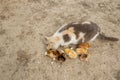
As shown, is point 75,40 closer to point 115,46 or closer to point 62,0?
point 115,46

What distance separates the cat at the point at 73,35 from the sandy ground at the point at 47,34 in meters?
0.19

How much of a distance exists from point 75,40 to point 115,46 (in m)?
0.56

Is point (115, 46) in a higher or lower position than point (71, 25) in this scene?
lower

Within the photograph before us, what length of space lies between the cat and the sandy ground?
0.19 meters

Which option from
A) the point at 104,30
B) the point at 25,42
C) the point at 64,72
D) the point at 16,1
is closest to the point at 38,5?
the point at 16,1

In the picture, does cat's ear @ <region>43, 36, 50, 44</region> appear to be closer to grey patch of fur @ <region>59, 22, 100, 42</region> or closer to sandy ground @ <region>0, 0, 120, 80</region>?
sandy ground @ <region>0, 0, 120, 80</region>

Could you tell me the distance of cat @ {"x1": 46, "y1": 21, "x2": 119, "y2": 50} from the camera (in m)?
3.18

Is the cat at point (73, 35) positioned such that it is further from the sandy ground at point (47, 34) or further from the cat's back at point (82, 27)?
the sandy ground at point (47, 34)

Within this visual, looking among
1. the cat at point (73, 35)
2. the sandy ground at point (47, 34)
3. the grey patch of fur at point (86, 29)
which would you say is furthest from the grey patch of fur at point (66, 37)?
the sandy ground at point (47, 34)

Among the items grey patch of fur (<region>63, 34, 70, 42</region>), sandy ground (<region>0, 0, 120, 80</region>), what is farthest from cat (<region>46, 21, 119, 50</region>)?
sandy ground (<region>0, 0, 120, 80</region>)

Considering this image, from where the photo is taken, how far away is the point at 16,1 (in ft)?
13.1

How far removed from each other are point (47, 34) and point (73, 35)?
456mm

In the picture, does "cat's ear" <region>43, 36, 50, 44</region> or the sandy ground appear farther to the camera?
"cat's ear" <region>43, 36, 50, 44</region>

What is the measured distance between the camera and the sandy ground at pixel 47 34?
3.10 m
